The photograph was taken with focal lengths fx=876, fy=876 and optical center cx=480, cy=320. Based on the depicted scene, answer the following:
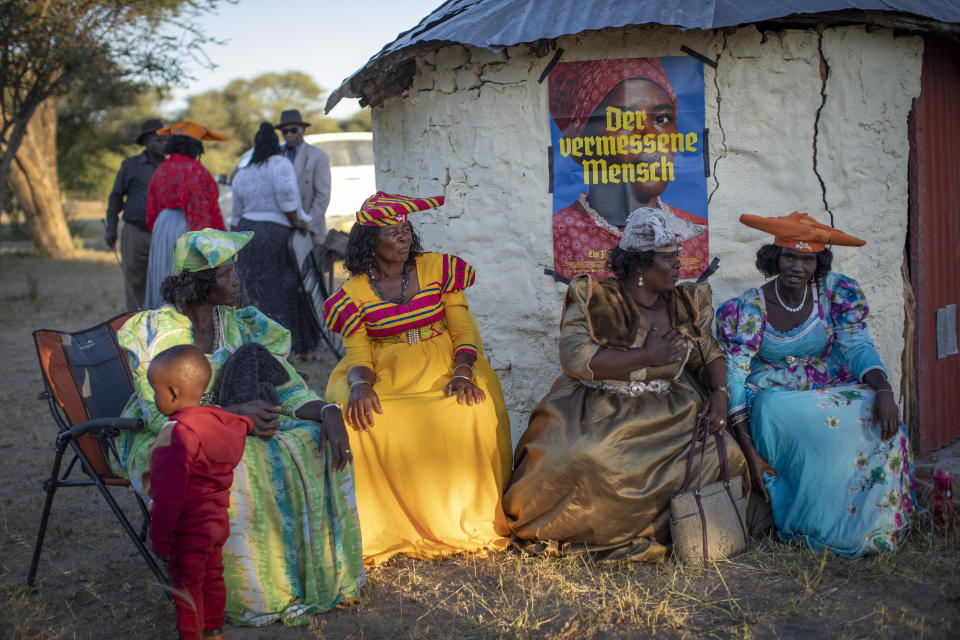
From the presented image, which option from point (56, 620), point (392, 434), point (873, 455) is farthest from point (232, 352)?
point (873, 455)

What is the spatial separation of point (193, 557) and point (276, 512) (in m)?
0.55

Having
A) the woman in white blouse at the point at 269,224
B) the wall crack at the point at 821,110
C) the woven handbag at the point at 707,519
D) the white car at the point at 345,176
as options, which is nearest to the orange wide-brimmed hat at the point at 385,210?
the woven handbag at the point at 707,519

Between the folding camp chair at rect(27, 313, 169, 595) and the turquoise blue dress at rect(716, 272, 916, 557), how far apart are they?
105 inches

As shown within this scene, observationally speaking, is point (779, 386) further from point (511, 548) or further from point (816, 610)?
point (511, 548)

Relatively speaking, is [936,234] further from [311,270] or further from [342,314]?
[311,270]

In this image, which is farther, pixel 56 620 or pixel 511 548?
pixel 511 548

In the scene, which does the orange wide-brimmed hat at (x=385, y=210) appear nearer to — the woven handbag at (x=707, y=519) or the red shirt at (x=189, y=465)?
the red shirt at (x=189, y=465)

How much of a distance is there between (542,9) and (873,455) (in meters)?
2.77

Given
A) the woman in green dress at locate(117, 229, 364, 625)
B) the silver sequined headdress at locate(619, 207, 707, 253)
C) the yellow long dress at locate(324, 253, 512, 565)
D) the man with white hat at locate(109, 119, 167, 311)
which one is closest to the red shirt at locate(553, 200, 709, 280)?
the silver sequined headdress at locate(619, 207, 707, 253)

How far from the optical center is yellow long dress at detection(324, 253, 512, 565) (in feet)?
12.8

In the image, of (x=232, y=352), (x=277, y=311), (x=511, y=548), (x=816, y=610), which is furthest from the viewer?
(x=277, y=311)

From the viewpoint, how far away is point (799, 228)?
12.9 ft

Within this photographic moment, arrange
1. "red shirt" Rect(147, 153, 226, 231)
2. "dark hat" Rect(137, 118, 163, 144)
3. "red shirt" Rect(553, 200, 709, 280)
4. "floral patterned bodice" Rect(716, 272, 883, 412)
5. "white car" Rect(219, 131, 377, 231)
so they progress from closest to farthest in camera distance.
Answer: "floral patterned bodice" Rect(716, 272, 883, 412) → "red shirt" Rect(553, 200, 709, 280) → "red shirt" Rect(147, 153, 226, 231) → "dark hat" Rect(137, 118, 163, 144) → "white car" Rect(219, 131, 377, 231)

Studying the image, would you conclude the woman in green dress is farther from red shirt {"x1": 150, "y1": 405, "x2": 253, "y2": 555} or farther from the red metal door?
the red metal door
